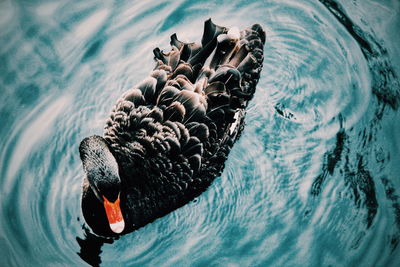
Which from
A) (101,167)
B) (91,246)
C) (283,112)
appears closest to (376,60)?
(283,112)

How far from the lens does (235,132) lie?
4.93 meters

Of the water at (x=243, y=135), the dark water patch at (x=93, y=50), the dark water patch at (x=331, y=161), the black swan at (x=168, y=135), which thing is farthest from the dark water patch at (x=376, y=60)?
the dark water patch at (x=93, y=50)

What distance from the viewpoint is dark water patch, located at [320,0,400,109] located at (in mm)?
5515

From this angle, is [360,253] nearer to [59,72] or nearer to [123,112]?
[123,112]

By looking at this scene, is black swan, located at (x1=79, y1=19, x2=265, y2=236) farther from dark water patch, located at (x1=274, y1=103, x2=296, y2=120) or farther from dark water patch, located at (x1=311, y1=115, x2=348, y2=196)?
dark water patch, located at (x1=311, y1=115, x2=348, y2=196)

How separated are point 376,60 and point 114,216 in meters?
4.31

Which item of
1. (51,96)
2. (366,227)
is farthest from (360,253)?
(51,96)

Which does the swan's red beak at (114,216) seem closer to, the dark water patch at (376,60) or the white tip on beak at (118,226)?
the white tip on beak at (118,226)

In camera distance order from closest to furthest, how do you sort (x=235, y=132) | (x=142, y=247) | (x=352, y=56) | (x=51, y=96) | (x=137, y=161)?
(x=137, y=161)
(x=142, y=247)
(x=235, y=132)
(x=51, y=96)
(x=352, y=56)

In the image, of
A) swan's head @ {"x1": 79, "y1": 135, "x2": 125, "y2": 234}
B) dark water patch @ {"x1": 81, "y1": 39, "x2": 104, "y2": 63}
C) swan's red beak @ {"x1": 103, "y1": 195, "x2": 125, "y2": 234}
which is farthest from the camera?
dark water patch @ {"x1": 81, "y1": 39, "x2": 104, "y2": 63}

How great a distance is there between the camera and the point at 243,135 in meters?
5.27

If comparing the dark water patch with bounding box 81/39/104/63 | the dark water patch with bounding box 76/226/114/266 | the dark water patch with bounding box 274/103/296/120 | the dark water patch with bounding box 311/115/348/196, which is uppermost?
the dark water patch with bounding box 81/39/104/63

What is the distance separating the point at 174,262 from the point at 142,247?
40cm

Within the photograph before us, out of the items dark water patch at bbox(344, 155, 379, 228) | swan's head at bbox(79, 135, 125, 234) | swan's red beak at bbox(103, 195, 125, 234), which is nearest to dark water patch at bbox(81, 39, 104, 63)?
swan's head at bbox(79, 135, 125, 234)
